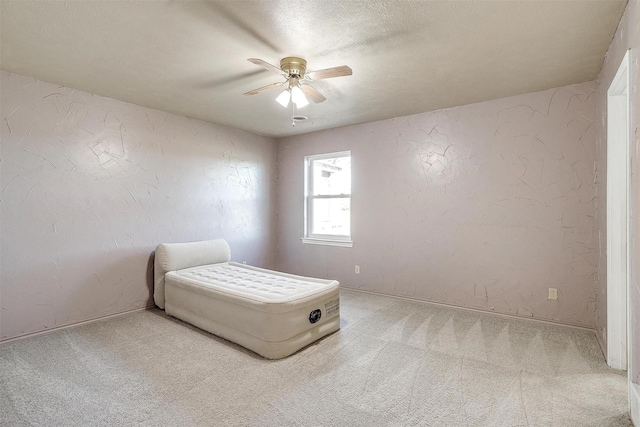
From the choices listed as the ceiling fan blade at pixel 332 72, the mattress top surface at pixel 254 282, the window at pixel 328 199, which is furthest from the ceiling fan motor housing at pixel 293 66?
the window at pixel 328 199

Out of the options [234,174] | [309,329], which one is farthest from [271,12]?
[234,174]

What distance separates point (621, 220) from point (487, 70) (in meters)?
1.60

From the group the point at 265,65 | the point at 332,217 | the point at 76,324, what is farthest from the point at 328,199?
the point at 76,324

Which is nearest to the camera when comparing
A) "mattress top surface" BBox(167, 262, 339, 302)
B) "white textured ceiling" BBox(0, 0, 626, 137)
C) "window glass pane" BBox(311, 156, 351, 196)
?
"white textured ceiling" BBox(0, 0, 626, 137)

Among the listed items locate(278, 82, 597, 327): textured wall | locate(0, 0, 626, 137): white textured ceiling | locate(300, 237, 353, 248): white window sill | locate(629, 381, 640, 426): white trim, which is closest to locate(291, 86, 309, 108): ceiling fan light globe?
locate(0, 0, 626, 137): white textured ceiling

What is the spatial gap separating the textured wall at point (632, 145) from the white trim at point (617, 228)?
0.63ft

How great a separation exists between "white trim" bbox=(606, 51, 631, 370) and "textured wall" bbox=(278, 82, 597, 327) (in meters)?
0.85

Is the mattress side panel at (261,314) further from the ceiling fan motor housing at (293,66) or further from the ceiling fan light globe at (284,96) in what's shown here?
the ceiling fan motor housing at (293,66)

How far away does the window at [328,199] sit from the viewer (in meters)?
5.08

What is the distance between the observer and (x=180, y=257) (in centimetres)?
399

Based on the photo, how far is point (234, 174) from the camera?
5.08 m

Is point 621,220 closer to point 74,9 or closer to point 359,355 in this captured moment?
point 359,355

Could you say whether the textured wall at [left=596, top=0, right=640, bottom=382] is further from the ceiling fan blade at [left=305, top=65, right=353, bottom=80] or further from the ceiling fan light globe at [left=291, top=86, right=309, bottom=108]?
the ceiling fan light globe at [left=291, top=86, right=309, bottom=108]

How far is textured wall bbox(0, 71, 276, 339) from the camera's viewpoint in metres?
3.04
